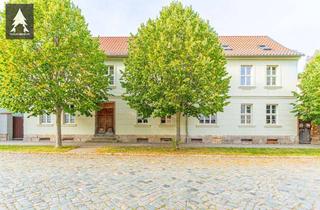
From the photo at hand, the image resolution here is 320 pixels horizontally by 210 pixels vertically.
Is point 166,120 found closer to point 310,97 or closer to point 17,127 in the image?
point 310,97

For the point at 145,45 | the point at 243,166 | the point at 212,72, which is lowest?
the point at 243,166

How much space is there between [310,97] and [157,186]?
53.8 ft

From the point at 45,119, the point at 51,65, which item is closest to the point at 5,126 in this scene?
the point at 45,119

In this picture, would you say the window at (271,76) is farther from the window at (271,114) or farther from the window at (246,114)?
the window at (246,114)

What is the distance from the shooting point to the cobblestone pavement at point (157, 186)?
5.89m

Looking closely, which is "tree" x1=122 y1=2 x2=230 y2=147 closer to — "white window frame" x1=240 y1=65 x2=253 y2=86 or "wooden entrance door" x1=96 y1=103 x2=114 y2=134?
"wooden entrance door" x1=96 y1=103 x2=114 y2=134

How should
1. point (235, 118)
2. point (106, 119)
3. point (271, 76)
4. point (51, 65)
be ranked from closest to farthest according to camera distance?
point (51, 65) < point (235, 118) < point (271, 76) < point (106, 119)

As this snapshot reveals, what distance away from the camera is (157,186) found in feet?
24.4

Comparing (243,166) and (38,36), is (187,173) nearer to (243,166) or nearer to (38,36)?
(243,166)

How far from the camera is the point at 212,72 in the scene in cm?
1505

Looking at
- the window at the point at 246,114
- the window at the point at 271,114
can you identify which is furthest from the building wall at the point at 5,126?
the window at the point at 271,114

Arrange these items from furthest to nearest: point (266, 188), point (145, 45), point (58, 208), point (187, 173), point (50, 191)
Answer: point (145, 45), point (187, 173), point (266, 188), point (50, 191), point (58, 208)

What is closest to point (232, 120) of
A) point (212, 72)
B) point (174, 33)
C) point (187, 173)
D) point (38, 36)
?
point (212, 72)

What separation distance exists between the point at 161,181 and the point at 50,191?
130 inches
